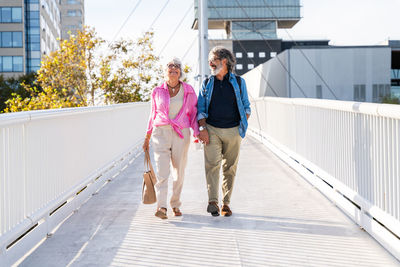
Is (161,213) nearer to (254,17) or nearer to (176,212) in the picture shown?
(176,212)

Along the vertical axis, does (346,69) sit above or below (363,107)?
above

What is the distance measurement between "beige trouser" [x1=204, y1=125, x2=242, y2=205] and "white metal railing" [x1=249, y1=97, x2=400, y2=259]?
3.95 ft

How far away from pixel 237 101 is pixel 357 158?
4.61 feet

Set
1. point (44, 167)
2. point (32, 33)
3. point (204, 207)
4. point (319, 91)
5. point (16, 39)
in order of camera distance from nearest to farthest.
→ point (44, 167) → point (204, 207) → point (319, 91) → point (16, 39) → point (32, 33)

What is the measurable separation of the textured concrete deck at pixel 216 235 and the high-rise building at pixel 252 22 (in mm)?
70656

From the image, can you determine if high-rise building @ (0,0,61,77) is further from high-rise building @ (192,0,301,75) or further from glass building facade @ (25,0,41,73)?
high-rise building @ (192,0,301,75)

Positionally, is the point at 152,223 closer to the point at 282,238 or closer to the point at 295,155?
the point at 282,238

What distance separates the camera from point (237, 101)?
6125mm

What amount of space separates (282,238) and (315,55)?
1181 inches

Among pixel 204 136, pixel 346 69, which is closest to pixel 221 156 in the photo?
pixel 204 136

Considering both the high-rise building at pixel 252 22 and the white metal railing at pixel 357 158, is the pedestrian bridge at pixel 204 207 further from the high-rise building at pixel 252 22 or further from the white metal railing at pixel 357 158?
the high-rise building at pixel 252 22

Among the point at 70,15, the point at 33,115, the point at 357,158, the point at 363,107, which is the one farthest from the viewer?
the point at 70,15

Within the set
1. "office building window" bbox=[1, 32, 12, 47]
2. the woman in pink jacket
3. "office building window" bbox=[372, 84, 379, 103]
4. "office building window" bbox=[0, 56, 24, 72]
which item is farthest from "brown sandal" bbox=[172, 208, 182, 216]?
"office building window" bbox=[1, 32, 12, 47]

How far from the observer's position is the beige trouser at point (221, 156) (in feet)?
20.4
